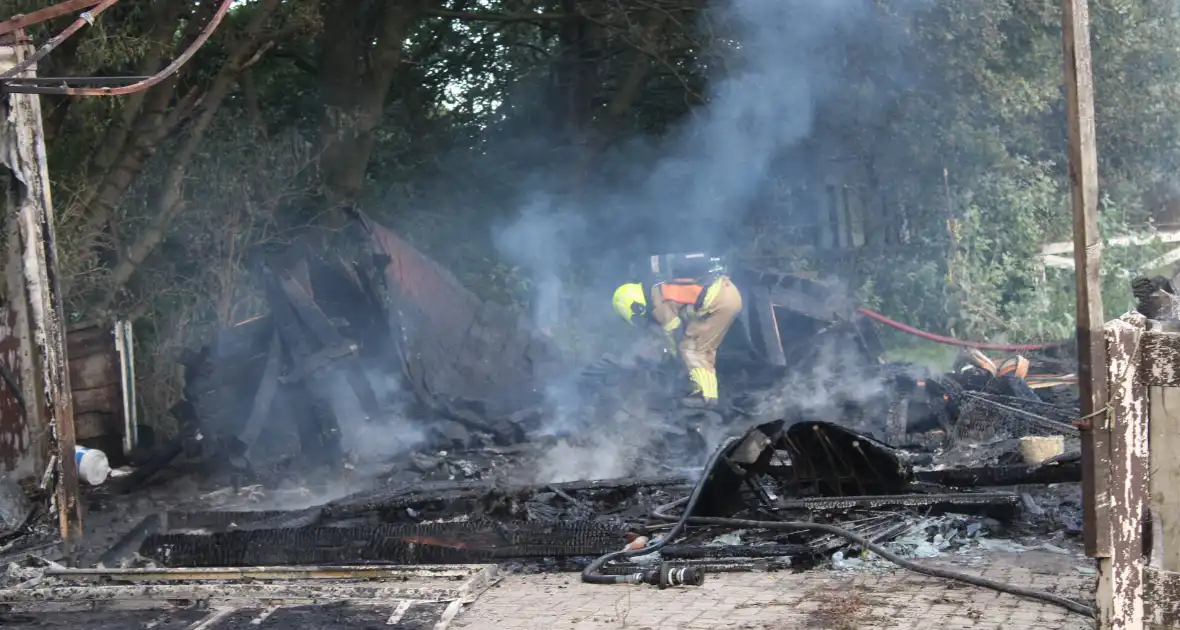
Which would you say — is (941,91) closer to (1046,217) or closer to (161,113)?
(1046,217)

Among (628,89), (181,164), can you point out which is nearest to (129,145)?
(181,164)

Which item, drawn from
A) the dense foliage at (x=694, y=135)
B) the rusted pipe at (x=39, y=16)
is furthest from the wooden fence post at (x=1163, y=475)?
the dense foliage at (x=694, y=135)

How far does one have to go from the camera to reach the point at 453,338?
1235cm

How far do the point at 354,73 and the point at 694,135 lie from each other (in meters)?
6.48

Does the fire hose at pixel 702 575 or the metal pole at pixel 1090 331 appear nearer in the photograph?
the metal pole at pixel 1090 331

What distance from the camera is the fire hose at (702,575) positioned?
5070 millimetres

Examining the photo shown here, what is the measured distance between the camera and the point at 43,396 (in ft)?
21.8

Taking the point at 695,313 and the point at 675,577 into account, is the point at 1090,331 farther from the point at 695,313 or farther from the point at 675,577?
the point at 695,313

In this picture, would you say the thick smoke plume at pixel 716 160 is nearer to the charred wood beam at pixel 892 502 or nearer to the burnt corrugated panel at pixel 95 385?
the burnt corrugated panel at pixel 95 385

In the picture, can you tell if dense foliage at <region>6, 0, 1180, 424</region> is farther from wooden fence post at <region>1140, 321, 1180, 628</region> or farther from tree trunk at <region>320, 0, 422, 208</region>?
wooden fence post at <region>1140, 321, 1180, 628</region>

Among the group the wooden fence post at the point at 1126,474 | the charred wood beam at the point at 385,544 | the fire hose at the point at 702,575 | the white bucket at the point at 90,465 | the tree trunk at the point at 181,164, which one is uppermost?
the tree trunk at the point at 181,164

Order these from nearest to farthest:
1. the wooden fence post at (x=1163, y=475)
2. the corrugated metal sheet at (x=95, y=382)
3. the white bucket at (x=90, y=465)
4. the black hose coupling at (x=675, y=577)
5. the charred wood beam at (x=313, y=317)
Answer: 1. the wooden fence post at (x=1163, y=475)
2. the black hose coupling at (x=675, y=577)
3. the white bucket at (x=90, y=465)
4. the corrugated metal sheet at (x=95, y=382)
5. the charred wood beam at (x=313, y=317)

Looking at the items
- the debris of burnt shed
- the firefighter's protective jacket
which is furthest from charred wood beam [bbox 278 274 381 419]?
the firefighter's protective jacket

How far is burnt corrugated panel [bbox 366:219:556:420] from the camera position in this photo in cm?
1163
